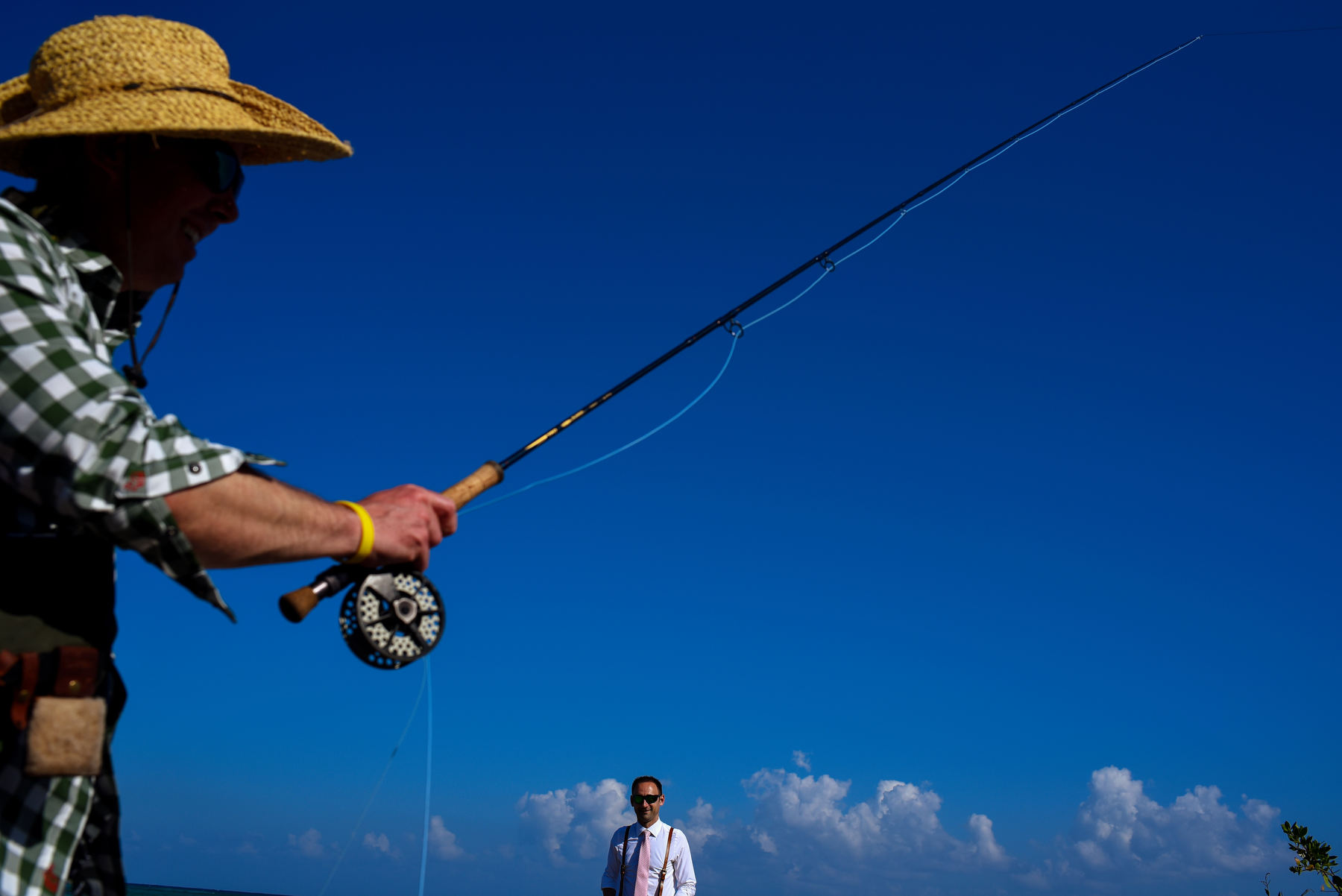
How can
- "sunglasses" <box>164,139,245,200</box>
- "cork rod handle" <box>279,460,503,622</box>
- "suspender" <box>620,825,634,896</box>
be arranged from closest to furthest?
"sunglasses" <box>164,139,245,200</box>, "cork rod handle" <box>279,460,503,622</box>, "suspender" <box>620,825,634,896</box>

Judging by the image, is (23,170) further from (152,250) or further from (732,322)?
(732,322)

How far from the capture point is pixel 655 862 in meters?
9.40

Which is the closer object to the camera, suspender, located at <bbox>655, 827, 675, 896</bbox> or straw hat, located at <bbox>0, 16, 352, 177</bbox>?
straw hat, located at <bbox>0, 16, 352, 177</bbox>

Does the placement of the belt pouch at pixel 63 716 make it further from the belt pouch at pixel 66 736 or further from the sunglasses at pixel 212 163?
the sunglasses at pixel 212 163

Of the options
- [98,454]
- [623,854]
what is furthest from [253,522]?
[623,854]

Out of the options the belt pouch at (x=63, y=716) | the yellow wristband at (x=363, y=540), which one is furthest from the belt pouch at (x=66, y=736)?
the yellow wristband at (x=363, y=540)

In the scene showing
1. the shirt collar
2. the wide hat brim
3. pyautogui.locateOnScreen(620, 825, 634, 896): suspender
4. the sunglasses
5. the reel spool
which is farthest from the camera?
pyautogui.locateOnScreen(620, 825, 634, 896): suspender

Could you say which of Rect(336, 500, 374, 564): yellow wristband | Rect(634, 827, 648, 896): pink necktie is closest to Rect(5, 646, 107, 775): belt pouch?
Rect(336, 500, 374, 564): yellow wristband

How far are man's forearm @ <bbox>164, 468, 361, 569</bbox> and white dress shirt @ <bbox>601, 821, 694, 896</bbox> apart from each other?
8.25m

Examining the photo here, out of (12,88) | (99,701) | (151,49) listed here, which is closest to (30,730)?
(99,701)

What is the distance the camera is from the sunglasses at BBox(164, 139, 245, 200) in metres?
2.23

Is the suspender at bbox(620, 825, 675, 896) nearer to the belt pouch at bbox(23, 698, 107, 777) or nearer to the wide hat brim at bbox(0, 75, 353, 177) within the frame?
the wide hat brim at bbox(0, 75, 353, 177)

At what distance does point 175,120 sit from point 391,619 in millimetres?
1264

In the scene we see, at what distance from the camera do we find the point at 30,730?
1646mm
